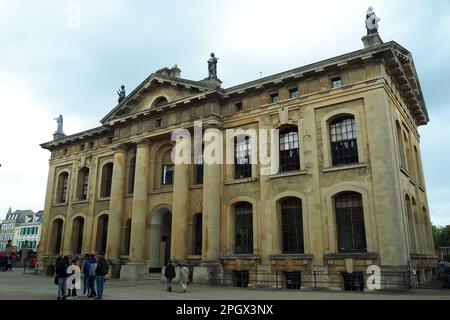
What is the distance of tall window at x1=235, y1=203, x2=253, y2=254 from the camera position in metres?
22.4

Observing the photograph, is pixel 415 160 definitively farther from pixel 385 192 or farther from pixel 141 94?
pixel 141 94

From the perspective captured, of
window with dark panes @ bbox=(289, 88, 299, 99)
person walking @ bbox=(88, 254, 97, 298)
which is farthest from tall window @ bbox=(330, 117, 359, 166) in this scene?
person walking @ bbox=(88, 254, 97, 298)

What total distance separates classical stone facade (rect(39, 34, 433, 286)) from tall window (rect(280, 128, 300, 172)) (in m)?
0.06

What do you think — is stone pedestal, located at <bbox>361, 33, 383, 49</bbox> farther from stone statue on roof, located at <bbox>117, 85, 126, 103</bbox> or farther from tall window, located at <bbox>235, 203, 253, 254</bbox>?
stone statue on roof, located at <bbox>117, 85, 126, 103</bbox>

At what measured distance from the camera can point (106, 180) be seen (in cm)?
3178

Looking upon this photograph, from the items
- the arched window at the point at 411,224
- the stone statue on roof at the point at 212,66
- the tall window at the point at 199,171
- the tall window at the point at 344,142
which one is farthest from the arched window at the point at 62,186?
the arched window at the point at 411,224

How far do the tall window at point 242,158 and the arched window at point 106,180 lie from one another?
41.5 ft

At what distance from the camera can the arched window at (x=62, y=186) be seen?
1384 inches

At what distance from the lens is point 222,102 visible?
2502 centimetres

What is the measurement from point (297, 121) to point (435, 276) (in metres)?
12.3

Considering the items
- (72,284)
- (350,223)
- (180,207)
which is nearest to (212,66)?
(180,207)

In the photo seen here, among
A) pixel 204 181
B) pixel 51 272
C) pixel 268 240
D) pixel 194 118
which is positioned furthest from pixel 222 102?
pixel 51 272

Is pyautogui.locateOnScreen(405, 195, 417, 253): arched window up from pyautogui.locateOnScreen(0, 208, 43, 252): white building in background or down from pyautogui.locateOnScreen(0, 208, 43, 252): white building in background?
down

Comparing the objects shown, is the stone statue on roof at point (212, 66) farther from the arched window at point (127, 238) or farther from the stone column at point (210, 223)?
the arched window at point (127, 238)
